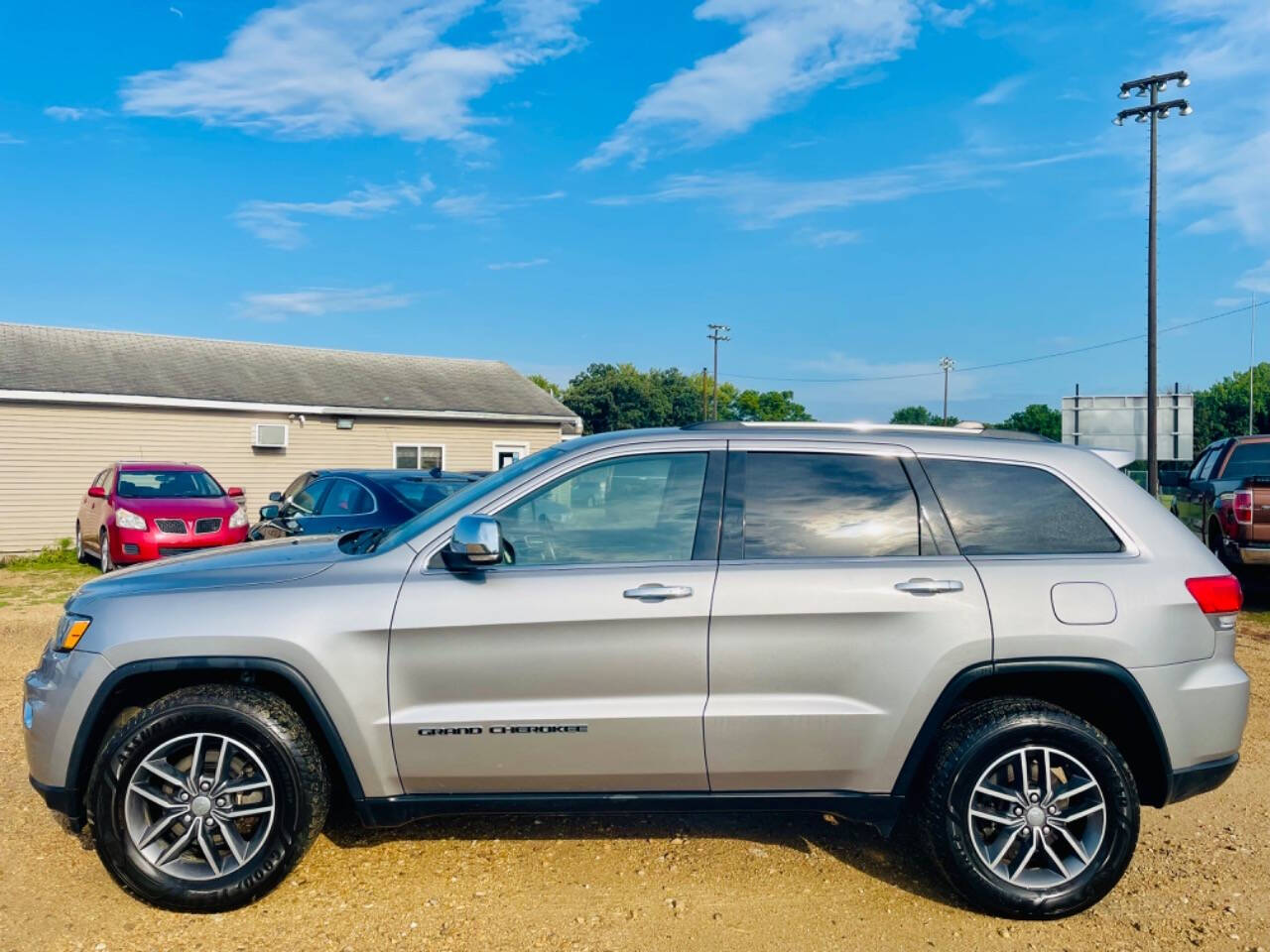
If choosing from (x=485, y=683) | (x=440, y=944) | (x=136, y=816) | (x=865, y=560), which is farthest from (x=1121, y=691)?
(x=136, y=816)

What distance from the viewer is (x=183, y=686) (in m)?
3.53

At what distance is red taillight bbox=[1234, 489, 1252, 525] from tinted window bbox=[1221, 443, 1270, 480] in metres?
2.20

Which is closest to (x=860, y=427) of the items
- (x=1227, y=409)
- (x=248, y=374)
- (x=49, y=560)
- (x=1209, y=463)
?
(x=1209, y=463)

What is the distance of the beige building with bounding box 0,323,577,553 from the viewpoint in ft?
53.3

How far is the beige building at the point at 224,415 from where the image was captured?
16.2m

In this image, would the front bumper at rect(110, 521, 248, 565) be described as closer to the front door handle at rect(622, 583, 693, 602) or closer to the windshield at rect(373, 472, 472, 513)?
the windshield at rect(373, 472, 472, 513)

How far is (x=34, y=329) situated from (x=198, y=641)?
66.1 ft

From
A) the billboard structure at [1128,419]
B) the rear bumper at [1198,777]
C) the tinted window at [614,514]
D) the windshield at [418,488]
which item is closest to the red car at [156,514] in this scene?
the windshield at [418,488]

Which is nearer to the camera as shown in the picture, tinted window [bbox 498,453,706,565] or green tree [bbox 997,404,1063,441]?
tinted window [bbox 498,453,706,565]

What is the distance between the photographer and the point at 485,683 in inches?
131

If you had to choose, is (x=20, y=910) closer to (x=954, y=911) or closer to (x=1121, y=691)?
(x=954, y=911)

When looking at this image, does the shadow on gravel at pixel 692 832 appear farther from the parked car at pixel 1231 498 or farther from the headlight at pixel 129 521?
the headlight at pixel 129 521

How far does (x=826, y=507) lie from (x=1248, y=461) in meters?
10.1

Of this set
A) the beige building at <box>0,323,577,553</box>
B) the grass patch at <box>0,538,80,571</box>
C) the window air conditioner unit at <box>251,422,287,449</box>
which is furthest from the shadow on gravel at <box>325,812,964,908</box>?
the window air conditioner unit at <box>251,422,287,449</box>
